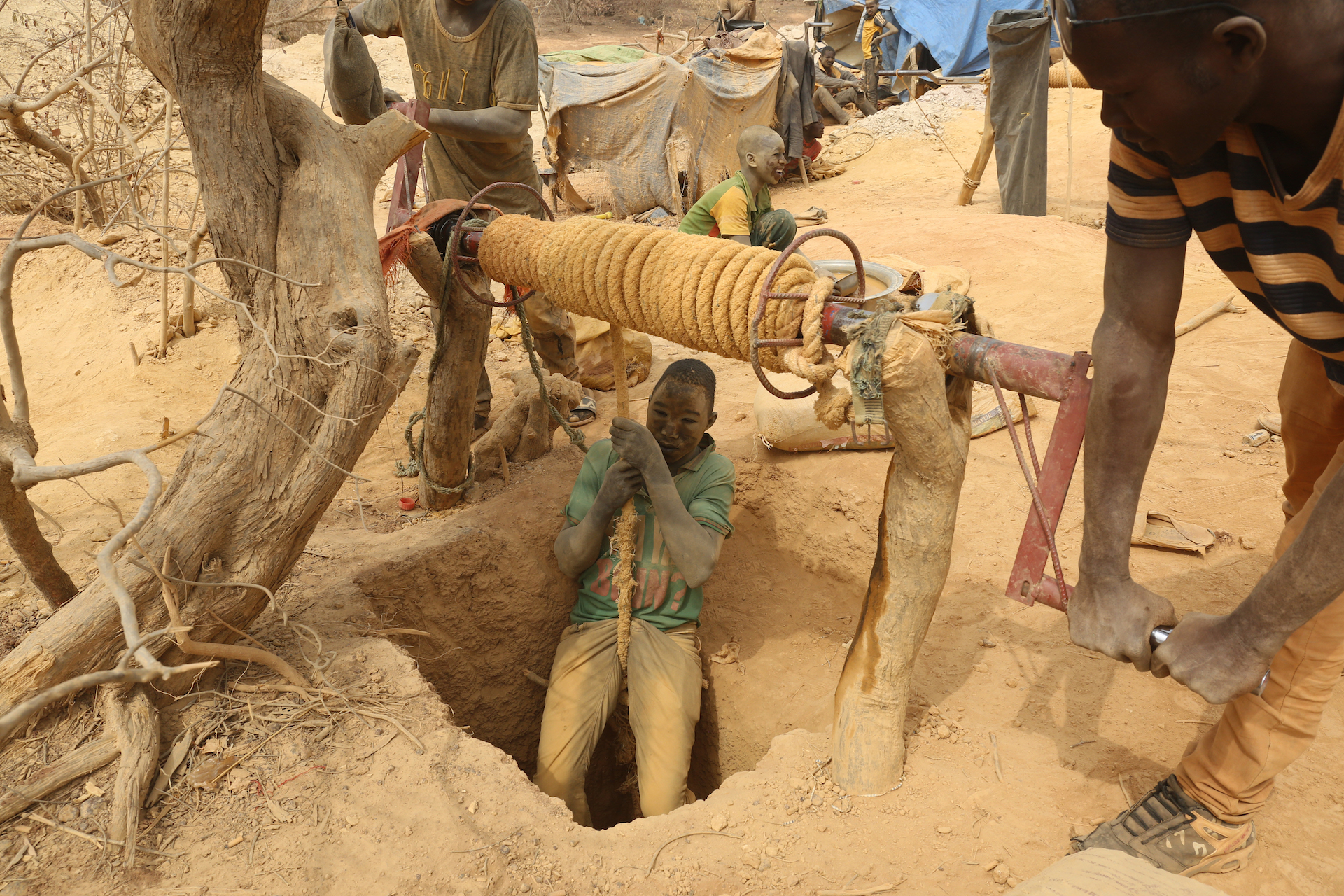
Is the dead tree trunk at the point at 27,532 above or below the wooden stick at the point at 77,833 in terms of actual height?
above

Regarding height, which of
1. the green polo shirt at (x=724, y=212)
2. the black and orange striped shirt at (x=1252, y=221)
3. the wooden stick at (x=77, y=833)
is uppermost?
the black and orange striped shirt at (x=1252, y=221)

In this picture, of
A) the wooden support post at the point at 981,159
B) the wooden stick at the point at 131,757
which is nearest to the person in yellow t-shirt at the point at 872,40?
the wooden support post at the point at 981,159

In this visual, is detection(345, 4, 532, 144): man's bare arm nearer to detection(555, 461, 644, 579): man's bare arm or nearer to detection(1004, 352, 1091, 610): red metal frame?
detection(555, 461, 644, 579): man's bare arm

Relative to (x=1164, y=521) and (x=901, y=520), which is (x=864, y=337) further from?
(x=1164, y=521)

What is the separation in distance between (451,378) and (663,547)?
3.97 ft

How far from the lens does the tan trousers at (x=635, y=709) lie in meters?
2.87

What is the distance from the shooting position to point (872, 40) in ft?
44.2

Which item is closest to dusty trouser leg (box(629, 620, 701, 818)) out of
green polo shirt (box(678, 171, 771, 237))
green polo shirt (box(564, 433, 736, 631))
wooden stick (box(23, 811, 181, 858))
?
green polo shirt (box(564, 433, 736, 631))

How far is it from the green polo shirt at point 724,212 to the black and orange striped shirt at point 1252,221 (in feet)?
10.9

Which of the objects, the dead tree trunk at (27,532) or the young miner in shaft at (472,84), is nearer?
the dead tree trunk at (27,532)

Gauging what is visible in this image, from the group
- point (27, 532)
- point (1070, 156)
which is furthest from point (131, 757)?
point (1070, 156)

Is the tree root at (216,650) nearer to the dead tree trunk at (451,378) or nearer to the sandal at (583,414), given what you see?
the dead tree trunk at (451,378)

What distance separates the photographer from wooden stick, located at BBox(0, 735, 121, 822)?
1.86 metres

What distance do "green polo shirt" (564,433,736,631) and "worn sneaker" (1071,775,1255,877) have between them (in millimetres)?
1508
